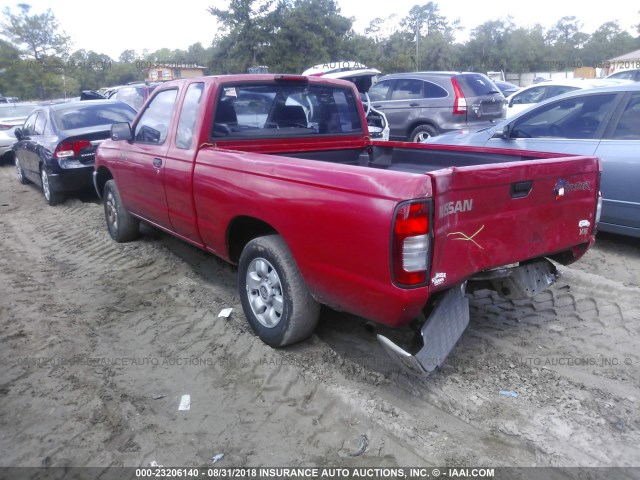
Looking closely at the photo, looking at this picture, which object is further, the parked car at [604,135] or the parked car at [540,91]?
the parked car at [540,91]

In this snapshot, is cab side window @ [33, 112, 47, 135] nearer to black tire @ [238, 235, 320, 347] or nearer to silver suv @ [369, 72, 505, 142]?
silver suv @ [369, 72, 505, 142]

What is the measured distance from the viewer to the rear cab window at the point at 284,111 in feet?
14.3

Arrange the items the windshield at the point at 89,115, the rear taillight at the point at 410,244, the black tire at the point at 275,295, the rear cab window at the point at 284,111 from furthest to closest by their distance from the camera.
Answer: the windshield at the point at 89,115 → the rear cab window at the point at 284,111 → the black tire at the point at 275,295 → the rear taillight at the point at 410,244

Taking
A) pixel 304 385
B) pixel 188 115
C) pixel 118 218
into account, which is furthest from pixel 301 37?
pixel 304 385

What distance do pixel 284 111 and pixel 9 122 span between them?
13001 millimetres

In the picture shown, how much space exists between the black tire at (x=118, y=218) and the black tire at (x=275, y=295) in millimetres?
2735

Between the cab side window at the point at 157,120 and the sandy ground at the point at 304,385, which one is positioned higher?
the cab side window at the point at 157,120

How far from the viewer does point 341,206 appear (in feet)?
9.36

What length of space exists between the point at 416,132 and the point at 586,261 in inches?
253

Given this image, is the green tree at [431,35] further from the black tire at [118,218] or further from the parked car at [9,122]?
the black tire at [118,218]

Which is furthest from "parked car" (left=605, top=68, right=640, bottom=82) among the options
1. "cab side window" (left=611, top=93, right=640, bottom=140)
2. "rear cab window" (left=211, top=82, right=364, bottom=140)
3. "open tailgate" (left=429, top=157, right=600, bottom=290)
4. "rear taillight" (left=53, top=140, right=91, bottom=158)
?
"open tailgate" (left=429, top=157, right=600, bottom=290)

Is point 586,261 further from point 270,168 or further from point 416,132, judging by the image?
point 416,132

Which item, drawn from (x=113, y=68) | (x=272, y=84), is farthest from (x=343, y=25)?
(x=272, y=84)

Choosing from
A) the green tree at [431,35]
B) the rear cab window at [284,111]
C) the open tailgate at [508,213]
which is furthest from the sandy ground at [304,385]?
the green tree at [431,35]
